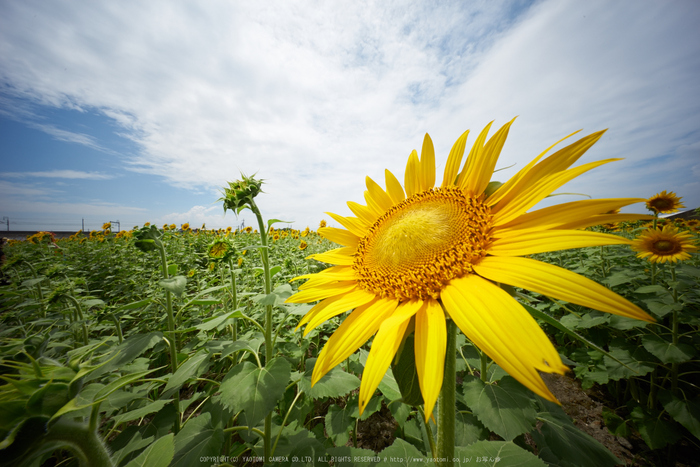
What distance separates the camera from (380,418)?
8.29 feet

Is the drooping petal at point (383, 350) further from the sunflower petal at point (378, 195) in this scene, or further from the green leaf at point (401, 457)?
the sunflower petal at point (378, 195)

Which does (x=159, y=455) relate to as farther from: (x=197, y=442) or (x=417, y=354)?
(x=417, y=354)

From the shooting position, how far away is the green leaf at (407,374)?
706 mm

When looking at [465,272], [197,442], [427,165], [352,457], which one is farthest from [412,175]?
[197,442]

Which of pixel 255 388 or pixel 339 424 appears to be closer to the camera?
pixel 255 388

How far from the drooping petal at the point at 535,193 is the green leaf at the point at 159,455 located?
1339mm

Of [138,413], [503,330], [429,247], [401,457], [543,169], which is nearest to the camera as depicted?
[503,330]

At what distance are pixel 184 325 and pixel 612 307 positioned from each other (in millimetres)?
3915

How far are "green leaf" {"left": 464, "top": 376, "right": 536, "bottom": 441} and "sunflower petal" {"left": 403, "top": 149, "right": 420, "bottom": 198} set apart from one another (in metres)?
1.18

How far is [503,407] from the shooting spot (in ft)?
4.16

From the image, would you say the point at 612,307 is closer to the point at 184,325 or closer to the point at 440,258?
the point at 440,258

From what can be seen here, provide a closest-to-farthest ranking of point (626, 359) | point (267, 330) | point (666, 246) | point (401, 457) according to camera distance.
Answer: point (401, 457), point (267, 330), point (626, 359), point (666, 246)

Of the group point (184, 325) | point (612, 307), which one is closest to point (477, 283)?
point (612, 307)

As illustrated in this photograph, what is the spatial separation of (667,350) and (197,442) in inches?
146
